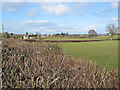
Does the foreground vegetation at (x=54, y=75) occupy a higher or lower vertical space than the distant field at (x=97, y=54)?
higher

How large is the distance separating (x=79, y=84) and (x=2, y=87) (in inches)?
73.9

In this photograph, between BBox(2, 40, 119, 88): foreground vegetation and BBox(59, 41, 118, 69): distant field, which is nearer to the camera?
BBox(2, 40, 119, 88): foreground vegetation

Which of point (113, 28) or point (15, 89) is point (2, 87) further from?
point (113, 28)

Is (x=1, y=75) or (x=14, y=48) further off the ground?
(x=14, y=48)

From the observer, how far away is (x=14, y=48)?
231 inches

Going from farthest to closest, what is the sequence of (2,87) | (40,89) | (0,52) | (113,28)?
1. (113,28)
2. (0,52)
3. (2,87)
4. (40,89)

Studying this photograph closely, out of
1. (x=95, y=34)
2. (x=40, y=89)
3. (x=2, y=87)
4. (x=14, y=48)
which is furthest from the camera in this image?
(x=95, y=34)

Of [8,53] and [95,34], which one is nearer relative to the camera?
[8,53]

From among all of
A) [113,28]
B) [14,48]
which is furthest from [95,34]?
[14,48]

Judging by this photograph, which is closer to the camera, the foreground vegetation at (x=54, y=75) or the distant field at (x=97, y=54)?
the foreground vegetation at (x=54, y=75)

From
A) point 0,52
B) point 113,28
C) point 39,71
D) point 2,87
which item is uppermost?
point 113,28

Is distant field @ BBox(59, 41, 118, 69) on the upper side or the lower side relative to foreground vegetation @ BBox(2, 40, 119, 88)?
lower

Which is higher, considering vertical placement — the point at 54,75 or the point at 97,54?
the point at 54,75

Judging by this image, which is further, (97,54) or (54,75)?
(97,54)
